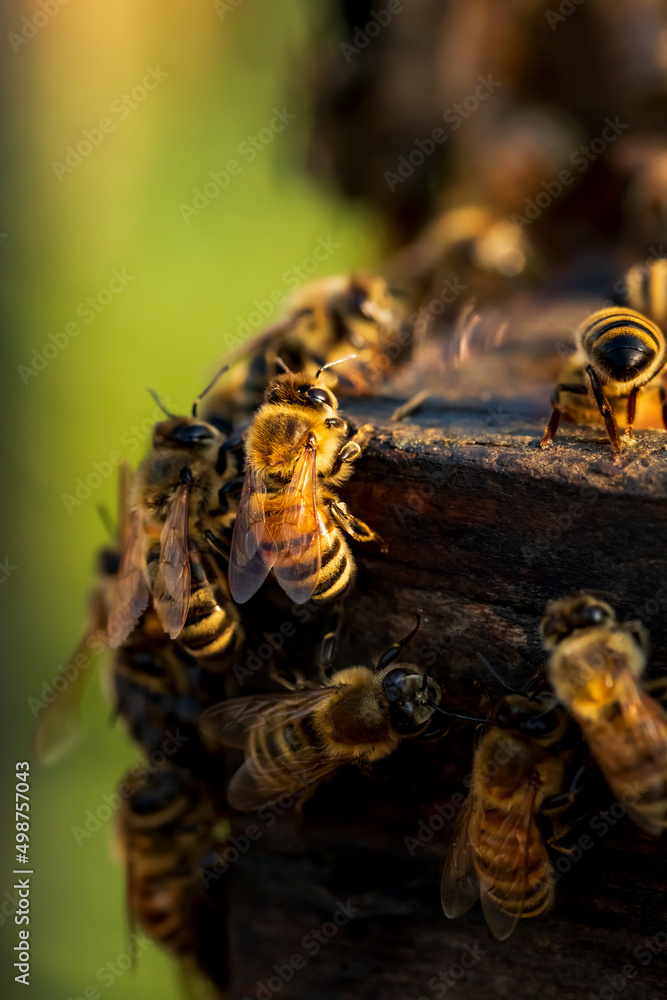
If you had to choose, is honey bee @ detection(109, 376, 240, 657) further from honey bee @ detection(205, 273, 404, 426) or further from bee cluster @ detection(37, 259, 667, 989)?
honey bee @ detection(205, 273, 404, 426)

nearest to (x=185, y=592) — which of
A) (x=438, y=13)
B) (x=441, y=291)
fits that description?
(x=441, y=291)

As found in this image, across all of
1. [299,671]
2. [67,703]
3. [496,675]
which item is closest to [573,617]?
[496,675]

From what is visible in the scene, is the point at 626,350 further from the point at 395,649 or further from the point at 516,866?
the point at 516,866

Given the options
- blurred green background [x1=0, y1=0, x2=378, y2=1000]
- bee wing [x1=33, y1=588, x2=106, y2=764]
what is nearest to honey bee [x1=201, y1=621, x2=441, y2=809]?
bee wing [x1=33, y1=588, x2=106, y2=764]

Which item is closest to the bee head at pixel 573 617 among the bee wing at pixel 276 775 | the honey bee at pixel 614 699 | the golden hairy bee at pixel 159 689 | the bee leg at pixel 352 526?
the honey bee at pixel 614 699

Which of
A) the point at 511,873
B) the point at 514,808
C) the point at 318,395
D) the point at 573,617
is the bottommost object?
the point at 511,873

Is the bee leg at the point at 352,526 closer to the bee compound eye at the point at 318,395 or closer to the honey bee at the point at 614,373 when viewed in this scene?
the bee compound eye at the point at 318,395
